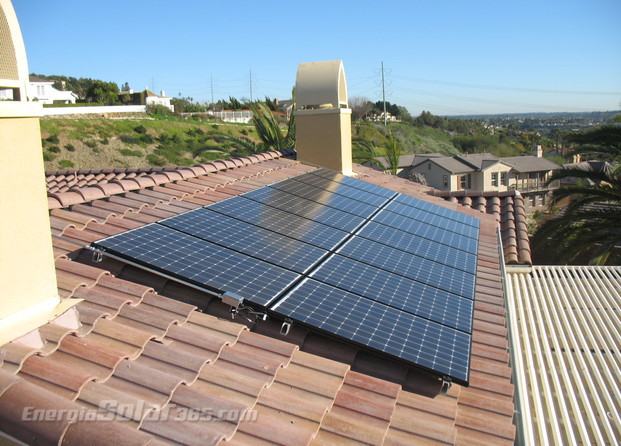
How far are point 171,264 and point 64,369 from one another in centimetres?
201

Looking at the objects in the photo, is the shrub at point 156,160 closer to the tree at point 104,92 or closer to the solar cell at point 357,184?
the tree at point 104,92

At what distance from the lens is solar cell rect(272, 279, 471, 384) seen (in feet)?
16.1

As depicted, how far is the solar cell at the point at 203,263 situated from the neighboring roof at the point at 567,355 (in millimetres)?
2590

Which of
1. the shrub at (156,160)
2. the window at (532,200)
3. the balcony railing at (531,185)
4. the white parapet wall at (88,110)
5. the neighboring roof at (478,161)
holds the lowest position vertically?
the window at (532,200)

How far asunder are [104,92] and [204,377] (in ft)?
339

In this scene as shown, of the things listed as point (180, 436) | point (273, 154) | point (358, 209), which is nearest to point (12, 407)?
point (180, 436)

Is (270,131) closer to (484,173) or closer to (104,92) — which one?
(484,173)

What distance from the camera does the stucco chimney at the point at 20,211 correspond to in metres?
3.86

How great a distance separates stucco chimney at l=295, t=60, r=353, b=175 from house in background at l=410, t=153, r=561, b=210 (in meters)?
50.0

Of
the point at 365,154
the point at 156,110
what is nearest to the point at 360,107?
the point at 156,110

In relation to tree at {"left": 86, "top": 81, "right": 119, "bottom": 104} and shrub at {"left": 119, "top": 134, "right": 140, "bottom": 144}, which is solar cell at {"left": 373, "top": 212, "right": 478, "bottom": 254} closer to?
shrub at {"left": 119, "top": 134, "right": 140, "bottom": 144}

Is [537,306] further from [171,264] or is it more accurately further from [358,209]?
[171,264]

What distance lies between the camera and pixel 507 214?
1299cm

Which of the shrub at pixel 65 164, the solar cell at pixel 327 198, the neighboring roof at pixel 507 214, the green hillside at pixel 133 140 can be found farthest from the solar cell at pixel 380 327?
the shrub at pixel 65 164
